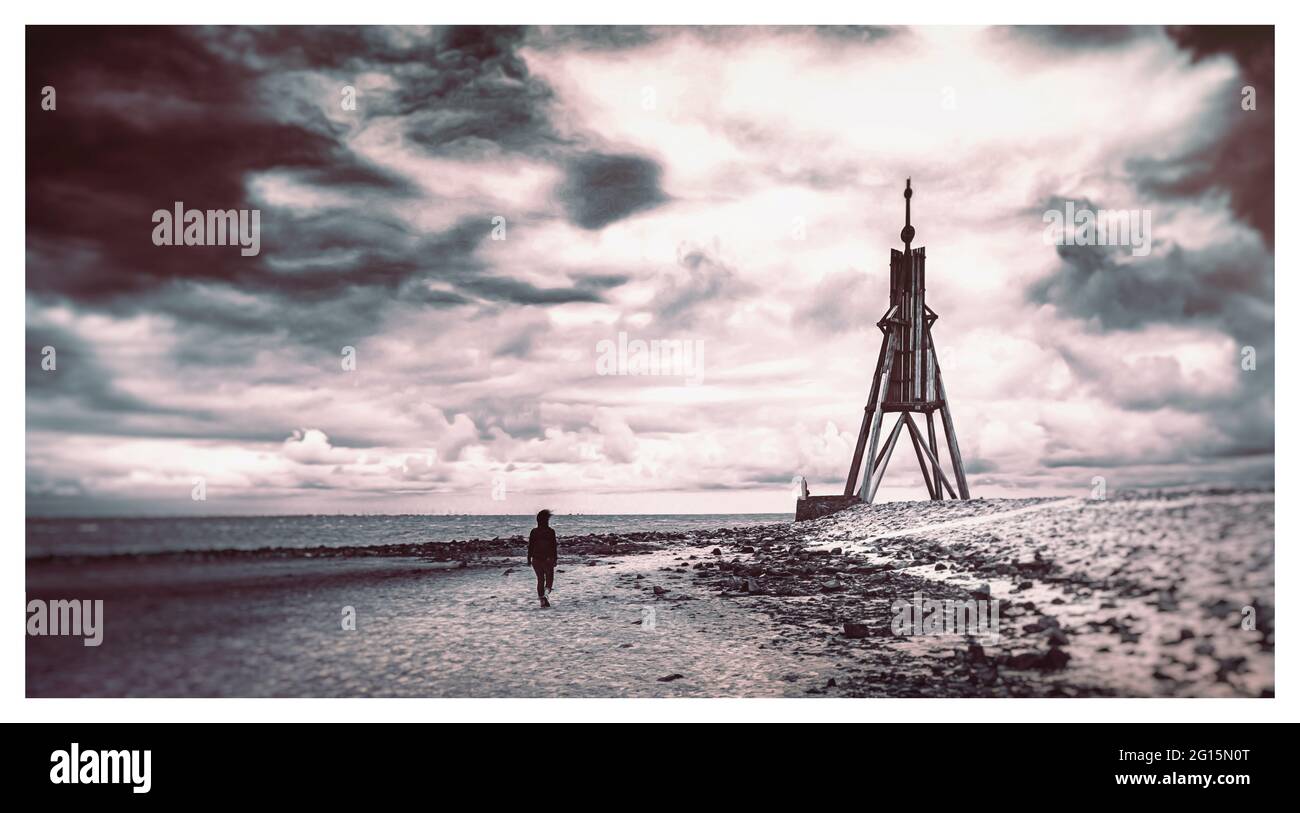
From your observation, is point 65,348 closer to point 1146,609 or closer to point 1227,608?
point 1146,609

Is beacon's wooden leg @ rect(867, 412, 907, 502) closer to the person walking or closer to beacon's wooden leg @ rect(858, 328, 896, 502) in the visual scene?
beacon's wooden leg @ rect(858, 328, 896, 502)

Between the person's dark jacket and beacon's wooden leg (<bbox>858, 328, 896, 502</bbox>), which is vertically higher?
beacon's wooden leg (<bbox>858, 328, 896, 502</bbox>)

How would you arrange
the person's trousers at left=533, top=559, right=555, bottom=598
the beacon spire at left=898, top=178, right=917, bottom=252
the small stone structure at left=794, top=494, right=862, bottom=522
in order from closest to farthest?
the beacon spire at left=898, top=178, right=917, bottom=252, the person's trousers at left=533, top=559, right=555, bottom=598, the small stone structure at left=794, top=494, right=862, bottom=522

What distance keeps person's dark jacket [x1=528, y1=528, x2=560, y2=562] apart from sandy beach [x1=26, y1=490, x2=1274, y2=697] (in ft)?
2.95

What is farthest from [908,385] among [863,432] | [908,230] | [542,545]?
[542,545]

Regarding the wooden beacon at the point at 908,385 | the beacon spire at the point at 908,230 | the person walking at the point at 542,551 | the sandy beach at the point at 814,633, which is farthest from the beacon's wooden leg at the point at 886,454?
the person walking at the point at 542,551

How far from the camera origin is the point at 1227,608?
7.35 meters

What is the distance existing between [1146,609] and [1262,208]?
201 inches

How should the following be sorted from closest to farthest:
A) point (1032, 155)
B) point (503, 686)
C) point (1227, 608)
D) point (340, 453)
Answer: point (1227, 608) < point (503, 686) < point (1032, 155) < point (340, 453)

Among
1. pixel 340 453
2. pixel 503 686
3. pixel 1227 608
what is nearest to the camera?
pixel 1227 608

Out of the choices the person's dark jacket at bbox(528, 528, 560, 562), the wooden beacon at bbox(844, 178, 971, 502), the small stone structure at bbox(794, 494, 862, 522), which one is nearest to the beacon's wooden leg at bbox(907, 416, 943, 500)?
the wooden beacon at bbox(844, 178, 971, 502)

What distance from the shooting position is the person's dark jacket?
10.6 metres

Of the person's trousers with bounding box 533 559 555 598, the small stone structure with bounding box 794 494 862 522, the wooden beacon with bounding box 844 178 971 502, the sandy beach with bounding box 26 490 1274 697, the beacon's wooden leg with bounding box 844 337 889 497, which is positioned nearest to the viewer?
the sandy beach with bounding box 26 490 1274 697
